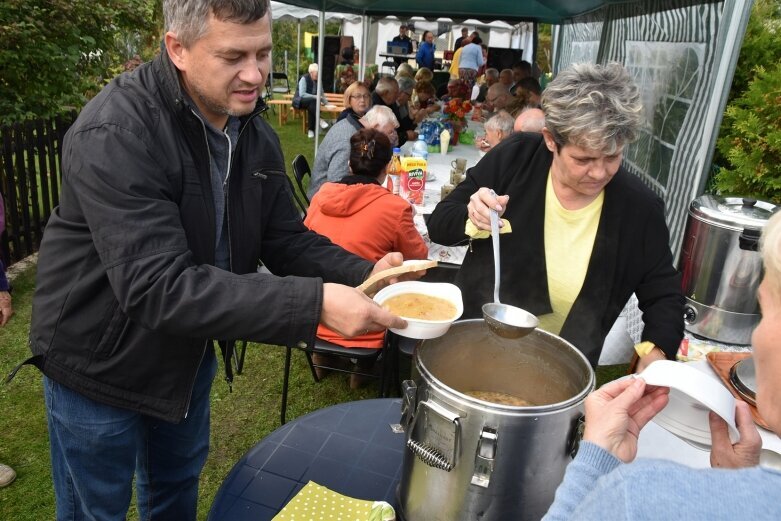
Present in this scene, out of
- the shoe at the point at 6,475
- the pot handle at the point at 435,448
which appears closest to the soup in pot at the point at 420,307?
the pot handle at the point at 435,448

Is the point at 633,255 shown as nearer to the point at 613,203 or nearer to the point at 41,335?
the point at 613,203

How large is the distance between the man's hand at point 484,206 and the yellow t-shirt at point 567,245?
11.6 inches

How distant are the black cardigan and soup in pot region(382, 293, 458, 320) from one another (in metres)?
0.48

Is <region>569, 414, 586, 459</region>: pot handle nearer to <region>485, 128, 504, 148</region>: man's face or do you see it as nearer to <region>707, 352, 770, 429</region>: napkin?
<region>707, 352, 770, 429</region>: napkin

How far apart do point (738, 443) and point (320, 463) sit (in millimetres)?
1006

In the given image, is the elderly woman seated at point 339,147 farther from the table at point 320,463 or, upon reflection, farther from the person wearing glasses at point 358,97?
the table at point 320,463

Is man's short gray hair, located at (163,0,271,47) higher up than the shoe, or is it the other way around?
man's short gray hair, located at (163,0,271,47)

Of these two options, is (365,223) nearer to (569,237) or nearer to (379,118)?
(569,237)

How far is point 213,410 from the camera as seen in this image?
3.60 meters

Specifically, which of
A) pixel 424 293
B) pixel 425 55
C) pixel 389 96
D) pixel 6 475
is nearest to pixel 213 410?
pixel 6 475

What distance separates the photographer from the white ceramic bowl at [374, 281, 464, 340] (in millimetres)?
1371

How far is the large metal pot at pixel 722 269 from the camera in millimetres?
2826

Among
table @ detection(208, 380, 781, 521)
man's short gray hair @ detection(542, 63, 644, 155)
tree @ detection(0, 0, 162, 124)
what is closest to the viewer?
table @ detection(208, 380, 781, 521)

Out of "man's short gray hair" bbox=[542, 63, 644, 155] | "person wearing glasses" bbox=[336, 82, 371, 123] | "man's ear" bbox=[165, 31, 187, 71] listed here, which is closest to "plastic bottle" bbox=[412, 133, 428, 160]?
"person wearing glasses" bbox=[336, 82, 371, 123]
